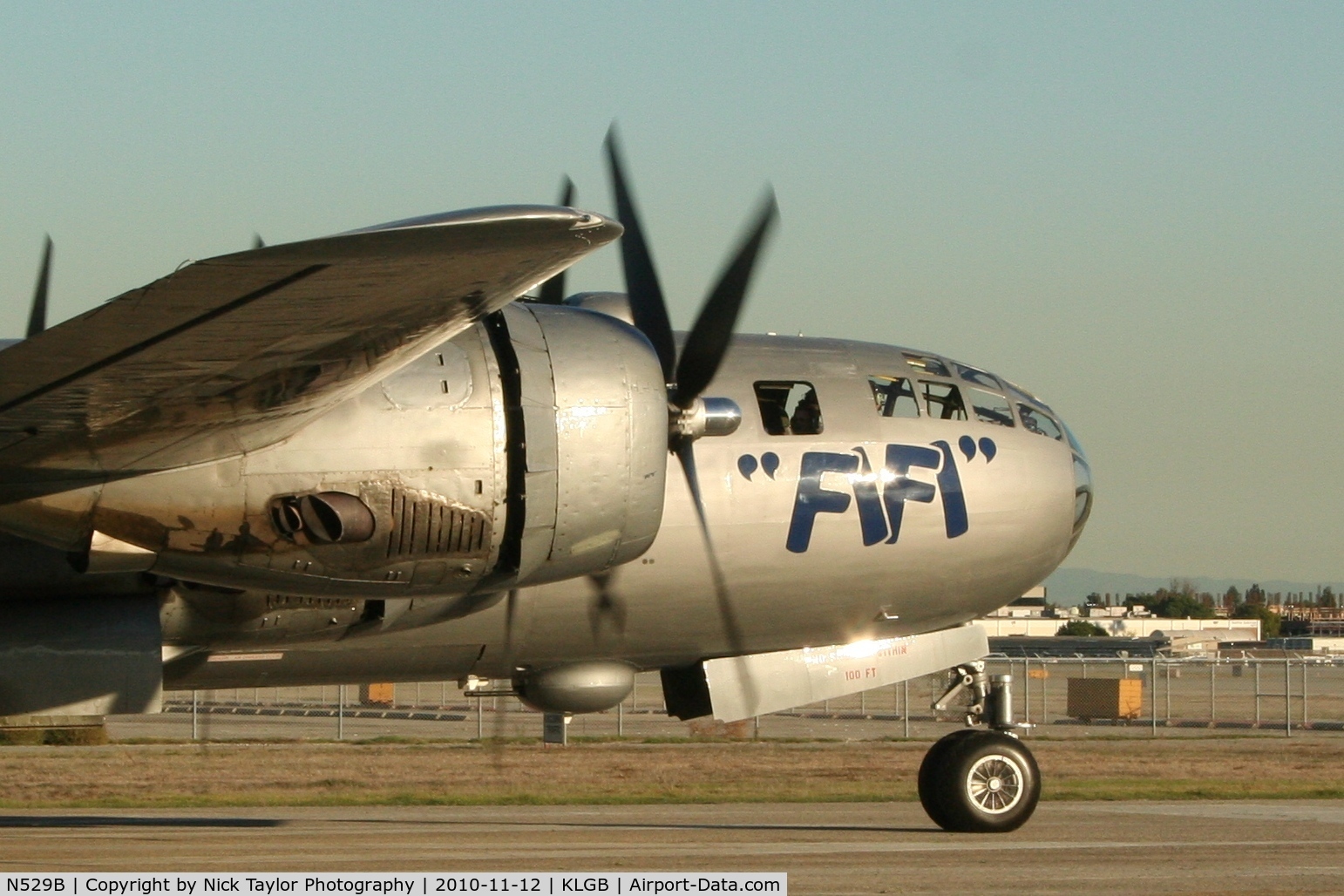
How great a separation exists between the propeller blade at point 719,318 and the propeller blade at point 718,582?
0.52 meters

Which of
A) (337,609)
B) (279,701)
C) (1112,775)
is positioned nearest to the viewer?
(337,609)

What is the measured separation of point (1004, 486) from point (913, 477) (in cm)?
115

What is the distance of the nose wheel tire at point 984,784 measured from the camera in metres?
17.5

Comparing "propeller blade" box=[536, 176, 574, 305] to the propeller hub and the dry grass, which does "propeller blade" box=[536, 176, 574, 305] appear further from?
the dry grass

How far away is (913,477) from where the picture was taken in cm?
1697

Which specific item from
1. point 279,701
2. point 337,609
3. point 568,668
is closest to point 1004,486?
point 568,668

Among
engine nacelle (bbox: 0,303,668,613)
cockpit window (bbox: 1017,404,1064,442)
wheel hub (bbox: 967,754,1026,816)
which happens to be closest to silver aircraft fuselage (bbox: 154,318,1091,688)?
cockpit window (bbox: 1017,404,1064,442)

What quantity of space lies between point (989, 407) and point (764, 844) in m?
5.13

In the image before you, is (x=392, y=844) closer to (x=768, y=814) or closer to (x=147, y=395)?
(x=768, y=814)

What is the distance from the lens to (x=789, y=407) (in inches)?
658

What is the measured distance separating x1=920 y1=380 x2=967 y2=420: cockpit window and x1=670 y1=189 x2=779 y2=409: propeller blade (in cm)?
354

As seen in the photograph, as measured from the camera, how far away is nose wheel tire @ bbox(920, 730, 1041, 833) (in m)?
17.5

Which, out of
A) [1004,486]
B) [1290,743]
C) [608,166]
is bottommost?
[1290,743]

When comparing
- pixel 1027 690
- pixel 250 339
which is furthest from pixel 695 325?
pixel 1027 690
